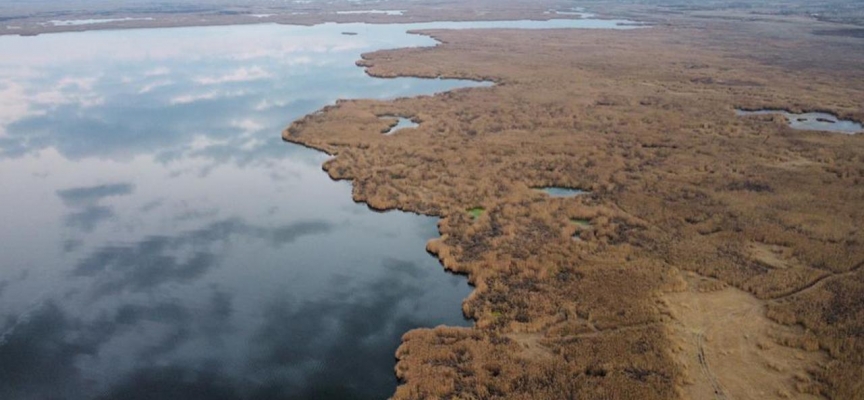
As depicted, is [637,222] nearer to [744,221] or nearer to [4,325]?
[744,221]

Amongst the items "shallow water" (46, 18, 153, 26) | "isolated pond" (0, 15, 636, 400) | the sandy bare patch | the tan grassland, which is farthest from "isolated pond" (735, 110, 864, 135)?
"shallow water" (46, 18, 153, 26)

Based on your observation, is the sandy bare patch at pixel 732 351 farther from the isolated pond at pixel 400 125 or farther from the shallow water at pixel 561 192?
the isolated pond at pixel 400 125

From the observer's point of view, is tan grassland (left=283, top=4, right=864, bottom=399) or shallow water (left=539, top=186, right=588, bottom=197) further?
shallow water (left=539, top=186, right=588, bottom=197)

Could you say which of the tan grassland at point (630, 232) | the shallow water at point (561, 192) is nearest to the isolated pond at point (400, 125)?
the tan grassland at point (630, 232)

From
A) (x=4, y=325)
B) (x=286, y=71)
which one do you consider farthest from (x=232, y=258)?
(x=286, y=71)

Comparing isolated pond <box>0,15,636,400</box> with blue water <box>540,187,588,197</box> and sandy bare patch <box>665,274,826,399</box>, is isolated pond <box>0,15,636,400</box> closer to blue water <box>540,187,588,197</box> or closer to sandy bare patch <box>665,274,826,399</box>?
sandy bare patch <box>665,274,826,399</box>
